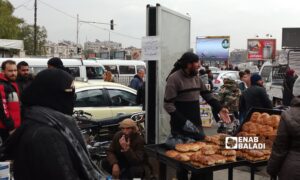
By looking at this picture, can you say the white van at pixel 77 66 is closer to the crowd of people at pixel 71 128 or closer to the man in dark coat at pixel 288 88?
the man in dark coat at pixel 288 88

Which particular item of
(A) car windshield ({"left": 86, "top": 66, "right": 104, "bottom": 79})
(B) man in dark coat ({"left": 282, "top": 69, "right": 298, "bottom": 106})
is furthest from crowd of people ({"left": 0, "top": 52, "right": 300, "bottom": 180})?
(A) car windshield ({"left": 86, "top": 66, "right": 104, "bottom": 79})

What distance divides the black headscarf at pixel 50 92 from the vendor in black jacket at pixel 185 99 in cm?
289

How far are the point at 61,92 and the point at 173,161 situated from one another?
2.52 m

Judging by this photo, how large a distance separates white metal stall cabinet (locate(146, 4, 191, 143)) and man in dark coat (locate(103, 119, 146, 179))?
1.53ft

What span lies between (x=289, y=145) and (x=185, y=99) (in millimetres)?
1789

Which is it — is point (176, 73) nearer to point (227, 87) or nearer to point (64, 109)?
point (64, 109)

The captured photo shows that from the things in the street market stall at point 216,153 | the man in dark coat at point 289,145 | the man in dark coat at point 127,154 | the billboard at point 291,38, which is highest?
the billboard at point 291,38

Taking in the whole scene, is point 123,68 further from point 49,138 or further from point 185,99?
point 49,138

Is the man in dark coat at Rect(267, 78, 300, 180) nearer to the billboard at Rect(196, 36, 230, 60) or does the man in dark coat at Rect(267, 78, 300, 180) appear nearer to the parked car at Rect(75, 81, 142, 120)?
the parked car at Rect(75, 81, 142, 120)

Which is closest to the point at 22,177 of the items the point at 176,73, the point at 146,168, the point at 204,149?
the point at 204,149

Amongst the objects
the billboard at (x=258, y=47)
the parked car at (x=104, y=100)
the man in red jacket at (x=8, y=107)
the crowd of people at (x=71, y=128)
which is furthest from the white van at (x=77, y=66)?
the billboard at (x=258, y=47)

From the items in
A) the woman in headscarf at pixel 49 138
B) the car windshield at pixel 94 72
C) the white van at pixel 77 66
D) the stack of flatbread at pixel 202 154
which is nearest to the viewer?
the woman in headscarf at pixel 49 138

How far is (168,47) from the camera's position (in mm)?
6465

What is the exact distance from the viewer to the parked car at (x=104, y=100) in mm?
9102
